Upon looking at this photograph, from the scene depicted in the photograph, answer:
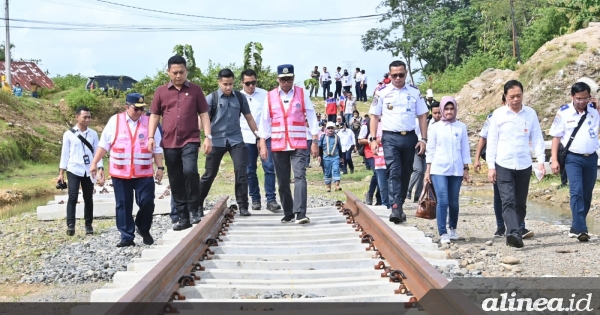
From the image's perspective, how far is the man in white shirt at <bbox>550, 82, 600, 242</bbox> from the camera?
9.47m

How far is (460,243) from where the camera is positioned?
9.95 meters

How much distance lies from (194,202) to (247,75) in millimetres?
2192

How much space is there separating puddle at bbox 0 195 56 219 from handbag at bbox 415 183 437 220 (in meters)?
11.0

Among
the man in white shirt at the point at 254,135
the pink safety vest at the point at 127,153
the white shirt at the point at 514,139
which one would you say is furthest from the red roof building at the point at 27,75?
the white shirt at the point at 514,139

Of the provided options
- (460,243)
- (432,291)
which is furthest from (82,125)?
(432,291)

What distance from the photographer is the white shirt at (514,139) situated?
8984 millimetres

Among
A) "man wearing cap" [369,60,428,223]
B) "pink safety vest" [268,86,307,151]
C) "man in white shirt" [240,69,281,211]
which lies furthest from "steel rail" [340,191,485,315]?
"man in white shirt" [240,69,281,211]

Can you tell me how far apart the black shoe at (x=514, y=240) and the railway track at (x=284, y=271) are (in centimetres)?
124

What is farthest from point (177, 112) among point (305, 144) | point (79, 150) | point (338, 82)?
point (338, 82)

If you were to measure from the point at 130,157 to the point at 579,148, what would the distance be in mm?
5392

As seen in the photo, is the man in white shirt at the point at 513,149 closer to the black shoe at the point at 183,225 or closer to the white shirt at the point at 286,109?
the white shirt at the point at 286,109

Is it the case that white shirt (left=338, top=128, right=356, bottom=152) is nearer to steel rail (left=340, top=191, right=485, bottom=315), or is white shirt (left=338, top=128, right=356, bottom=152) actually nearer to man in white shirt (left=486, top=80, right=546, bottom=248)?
man in white shirt (left=486, top=80, right=546, bottom=248)

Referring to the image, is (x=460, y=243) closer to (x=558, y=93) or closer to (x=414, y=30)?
(x=558, y=93)

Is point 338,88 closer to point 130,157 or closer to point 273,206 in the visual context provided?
point 273,206
